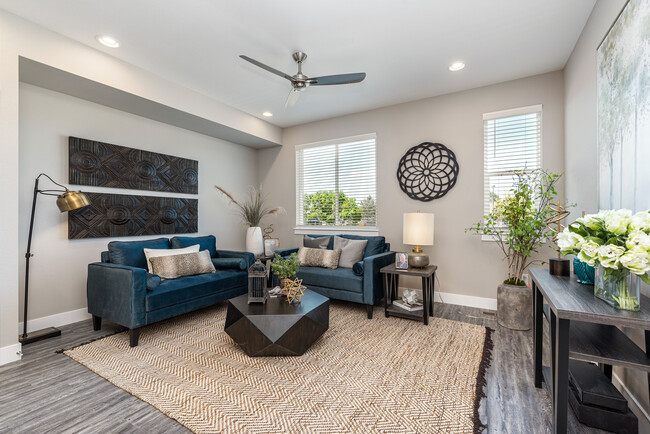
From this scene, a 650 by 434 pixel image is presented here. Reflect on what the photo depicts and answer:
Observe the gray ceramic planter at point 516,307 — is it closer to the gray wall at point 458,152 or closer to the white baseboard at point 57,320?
the gray wall at point 458,152

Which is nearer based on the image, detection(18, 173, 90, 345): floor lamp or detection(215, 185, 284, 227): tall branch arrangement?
detection(18, 173, 90, 345): floor lamp

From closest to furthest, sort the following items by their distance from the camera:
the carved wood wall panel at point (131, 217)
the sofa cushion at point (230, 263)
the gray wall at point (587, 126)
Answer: the gray wall at point (587, 126) < the carved wood wall panel at point (131, 217) < the sofa cushion at point (230, 263)

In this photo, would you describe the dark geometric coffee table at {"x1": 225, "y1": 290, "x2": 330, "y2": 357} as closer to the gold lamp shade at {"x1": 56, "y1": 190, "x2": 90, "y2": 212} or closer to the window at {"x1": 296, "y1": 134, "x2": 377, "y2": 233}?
the gold lamp shade at {"x1": 56, "y1": 190, "x2": 90, "y2": 212}

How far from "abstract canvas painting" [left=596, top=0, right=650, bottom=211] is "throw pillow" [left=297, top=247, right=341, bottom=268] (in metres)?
2.62

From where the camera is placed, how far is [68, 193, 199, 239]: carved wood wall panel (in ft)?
10.8

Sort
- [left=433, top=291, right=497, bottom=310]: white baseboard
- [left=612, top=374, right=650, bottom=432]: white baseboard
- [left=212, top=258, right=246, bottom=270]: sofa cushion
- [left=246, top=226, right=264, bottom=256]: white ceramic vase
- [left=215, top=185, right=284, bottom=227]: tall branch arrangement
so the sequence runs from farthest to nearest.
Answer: [left=215, top=185, right=284, bottom=227]: tall branch arrangement → [left=246, top=226, right=264, bottom=256]: white ceramic vase → [left=212, top=258, right=246, bottom=270]: sofa cushion → [left=433, top=291, right=497, bottom=310]: white baseboard → [left=612, top=374, right=650, bottom=432]: white baseboard

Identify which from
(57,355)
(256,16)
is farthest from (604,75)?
(57,355)

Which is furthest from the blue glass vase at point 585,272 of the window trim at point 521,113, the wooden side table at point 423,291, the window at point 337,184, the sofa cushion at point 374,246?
the window at point 337,184

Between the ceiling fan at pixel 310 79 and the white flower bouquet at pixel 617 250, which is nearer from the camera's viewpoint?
the white flower bouquet at pixel 617 250

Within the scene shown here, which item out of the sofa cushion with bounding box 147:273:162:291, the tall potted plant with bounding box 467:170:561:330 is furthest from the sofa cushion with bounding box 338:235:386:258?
the sofa cushion with bounding box 147:273:162:291

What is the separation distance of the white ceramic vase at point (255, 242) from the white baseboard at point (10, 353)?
2685 millimetres

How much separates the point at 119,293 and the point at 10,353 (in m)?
0.82

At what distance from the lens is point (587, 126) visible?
8.12 ft

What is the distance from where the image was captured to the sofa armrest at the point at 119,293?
259cm
